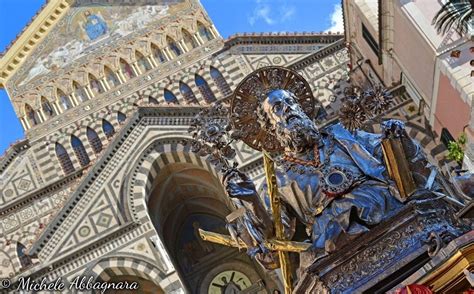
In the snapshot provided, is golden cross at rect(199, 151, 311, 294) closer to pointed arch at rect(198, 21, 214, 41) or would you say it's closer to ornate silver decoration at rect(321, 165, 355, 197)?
ornate silver decoration at rect(321, 165, 355, 197)

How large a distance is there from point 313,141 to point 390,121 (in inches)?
45.2

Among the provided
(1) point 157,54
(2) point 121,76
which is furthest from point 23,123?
(1) point 157,54

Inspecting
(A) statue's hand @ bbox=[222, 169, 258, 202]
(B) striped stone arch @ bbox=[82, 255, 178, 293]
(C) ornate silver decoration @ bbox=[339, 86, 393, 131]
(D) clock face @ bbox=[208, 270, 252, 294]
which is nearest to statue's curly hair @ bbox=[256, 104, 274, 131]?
(C) ornate silver decoration @ bbox=[339, 86, 393, 131]

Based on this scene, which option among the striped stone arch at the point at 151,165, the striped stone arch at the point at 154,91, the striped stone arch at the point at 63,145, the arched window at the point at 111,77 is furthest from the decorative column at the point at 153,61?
the striped stone arch at the point at 151,165

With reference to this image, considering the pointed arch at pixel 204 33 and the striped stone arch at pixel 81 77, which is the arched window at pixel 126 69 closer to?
the striped stone arch at pixel 81 77

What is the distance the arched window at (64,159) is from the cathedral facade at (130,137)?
Result: 0.05 meters

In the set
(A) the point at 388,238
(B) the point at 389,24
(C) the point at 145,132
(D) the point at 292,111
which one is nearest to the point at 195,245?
(C) the point at 145,132

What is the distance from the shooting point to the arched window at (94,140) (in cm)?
2450

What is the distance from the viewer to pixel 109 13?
27.2 m

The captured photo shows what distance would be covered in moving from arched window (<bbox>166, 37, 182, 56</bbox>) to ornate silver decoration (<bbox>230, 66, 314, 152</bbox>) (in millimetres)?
17156

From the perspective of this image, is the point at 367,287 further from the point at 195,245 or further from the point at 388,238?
the point at 195,245

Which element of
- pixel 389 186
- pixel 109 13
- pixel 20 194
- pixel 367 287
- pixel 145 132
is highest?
pixel 109 13

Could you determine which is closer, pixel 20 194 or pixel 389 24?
pixel 389 24

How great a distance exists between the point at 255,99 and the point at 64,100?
60.3 ft
